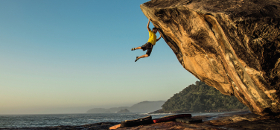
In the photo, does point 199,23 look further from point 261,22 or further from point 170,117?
point 170,117

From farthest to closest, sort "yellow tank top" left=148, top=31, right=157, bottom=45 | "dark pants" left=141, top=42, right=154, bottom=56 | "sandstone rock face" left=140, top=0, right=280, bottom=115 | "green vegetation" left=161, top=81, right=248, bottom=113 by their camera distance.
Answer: "green vegetation" left=161, top=81, right=248, bottom=113, "yellow tank top" left=148, top=31, right=157, bottom=45, "dark pants" left=141, top=42, right=154, bottom=56, "sandstone rock face" left=140, top=0, right=280, bottom=115

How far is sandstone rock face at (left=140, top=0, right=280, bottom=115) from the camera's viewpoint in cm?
531

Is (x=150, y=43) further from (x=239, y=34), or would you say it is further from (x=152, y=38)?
(x=239, y=34)

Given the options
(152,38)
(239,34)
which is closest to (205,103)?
(152,38)

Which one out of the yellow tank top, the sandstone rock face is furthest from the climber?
the sandstone rock face

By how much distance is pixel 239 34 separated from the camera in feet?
18.1

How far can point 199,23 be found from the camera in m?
6.99

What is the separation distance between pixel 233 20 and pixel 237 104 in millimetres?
98397

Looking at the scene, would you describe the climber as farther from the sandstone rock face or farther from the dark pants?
the sandstone rock face

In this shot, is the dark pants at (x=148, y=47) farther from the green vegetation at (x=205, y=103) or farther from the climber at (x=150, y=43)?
the green vegetation at (x=205, y=103)

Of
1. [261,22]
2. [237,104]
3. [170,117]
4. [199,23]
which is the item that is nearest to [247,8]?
[261,22]

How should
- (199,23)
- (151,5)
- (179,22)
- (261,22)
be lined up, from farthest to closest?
(151,5) → (179,22) → (199,23) → (261,22)

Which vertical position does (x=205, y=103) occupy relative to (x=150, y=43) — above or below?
below

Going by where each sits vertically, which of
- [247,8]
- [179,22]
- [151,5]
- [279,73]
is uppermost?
[151,5]
